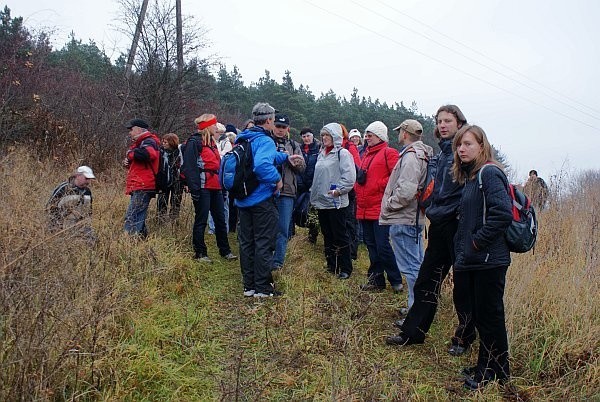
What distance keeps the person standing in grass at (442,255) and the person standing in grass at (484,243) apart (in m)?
0.26

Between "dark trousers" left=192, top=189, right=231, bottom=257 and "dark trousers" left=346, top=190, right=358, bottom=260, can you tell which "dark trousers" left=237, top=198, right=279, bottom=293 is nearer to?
"dark trousers" left=192, top=189, right=231, bottom=257

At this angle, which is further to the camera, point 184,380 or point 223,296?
point 223,296

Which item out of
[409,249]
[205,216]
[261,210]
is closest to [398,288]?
[409,249]

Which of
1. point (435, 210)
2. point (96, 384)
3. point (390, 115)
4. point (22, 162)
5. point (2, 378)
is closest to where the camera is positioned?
point (2, 378)

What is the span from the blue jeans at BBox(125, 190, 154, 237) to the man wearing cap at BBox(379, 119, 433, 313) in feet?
9.94

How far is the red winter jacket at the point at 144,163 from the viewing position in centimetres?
538

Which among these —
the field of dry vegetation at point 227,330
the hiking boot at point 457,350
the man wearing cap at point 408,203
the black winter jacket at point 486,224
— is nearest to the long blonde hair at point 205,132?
the field of dry vegetation at point 227,330

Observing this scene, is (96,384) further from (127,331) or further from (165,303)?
(165,303)

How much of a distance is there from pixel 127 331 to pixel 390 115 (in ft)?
137

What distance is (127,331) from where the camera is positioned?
3256mm

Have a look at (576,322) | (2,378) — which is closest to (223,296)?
(2,378)

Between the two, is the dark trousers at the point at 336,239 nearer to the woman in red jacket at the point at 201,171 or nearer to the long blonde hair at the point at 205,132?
the woman in red jacket at the point at 201,171

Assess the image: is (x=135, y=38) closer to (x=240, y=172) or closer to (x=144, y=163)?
(x=144, y=163)

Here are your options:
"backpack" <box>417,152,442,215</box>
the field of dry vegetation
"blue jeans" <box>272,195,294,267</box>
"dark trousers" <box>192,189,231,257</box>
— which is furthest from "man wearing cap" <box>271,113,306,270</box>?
"backpack" <box>417,152,442,215</box>
